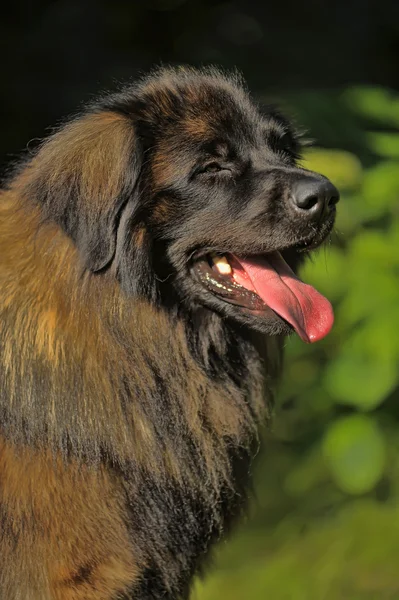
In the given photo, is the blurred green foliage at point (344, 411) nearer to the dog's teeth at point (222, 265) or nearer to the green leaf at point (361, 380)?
the green leaf at point (361, 380)

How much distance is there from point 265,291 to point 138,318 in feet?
1.32

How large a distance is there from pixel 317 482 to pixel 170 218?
1.67m

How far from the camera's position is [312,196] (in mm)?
2471

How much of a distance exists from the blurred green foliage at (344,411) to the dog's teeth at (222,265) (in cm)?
63

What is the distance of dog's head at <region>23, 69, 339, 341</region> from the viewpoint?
2391mm

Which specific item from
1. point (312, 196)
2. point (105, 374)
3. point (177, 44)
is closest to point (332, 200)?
point (312, 196)

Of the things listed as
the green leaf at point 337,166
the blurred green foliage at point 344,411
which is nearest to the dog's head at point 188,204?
the blurred green foliage at point 344,411

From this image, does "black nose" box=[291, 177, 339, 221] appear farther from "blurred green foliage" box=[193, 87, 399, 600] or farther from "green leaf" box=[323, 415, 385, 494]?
"green leaf" box=[323, 415, 385, 494]

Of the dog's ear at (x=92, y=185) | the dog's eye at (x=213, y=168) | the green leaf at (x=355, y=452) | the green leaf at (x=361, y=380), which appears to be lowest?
the green leaf at (x=355, y=452)

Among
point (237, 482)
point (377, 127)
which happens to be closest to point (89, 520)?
point (237, 482)

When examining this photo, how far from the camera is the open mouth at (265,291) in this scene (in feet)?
8.28

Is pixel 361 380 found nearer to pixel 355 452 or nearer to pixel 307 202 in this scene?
pixel 355 452

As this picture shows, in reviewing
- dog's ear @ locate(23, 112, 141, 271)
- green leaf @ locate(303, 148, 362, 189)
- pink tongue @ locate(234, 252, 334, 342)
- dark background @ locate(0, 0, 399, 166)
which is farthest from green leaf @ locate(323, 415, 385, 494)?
dark background @ locate(0, 0, 399, 166)

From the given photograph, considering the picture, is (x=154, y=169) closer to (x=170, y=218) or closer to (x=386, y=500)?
(x=170, y=218)
